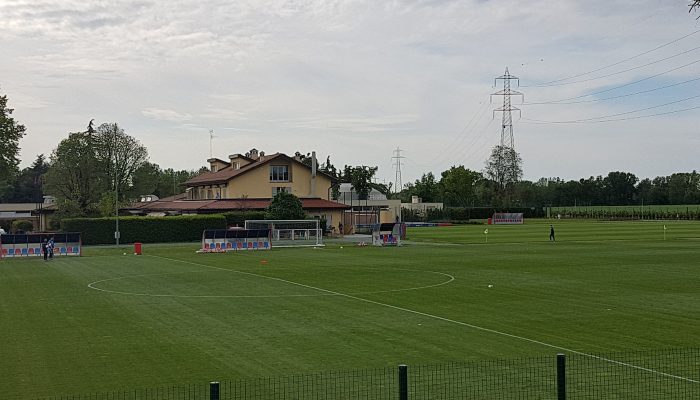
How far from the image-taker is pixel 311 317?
2444 cm

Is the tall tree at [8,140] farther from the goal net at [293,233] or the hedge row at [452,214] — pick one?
the hedge row at [452,214]

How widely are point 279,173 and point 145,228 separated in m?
27.0

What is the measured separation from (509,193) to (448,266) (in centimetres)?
14717

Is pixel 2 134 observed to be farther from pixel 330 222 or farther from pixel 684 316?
pixel 684 316

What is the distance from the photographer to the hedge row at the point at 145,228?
257 ft

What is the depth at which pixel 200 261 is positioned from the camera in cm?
5166

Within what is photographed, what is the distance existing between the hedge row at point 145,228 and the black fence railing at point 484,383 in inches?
2605

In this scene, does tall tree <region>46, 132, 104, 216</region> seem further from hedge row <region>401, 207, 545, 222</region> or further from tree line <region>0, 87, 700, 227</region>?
hedge row <region>401, 207, 545, 222</region>

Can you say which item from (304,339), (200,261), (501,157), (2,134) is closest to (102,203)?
(2,134)

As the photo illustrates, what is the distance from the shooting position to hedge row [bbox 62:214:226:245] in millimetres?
78375

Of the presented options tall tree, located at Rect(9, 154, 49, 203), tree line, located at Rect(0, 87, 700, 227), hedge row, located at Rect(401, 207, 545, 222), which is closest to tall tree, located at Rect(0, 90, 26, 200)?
tree line, located at Rect(0, 87, 700, 227)

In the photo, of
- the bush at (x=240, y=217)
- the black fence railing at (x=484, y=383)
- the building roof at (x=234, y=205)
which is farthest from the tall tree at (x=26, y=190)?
the black fence railing at (x=484, y=383)

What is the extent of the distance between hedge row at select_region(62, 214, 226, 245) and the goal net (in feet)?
39.7

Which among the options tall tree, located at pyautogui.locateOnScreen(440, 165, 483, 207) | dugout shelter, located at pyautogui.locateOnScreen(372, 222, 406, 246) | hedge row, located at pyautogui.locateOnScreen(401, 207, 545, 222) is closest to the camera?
dugout shelter, located at pyautogui.locateOnScreen(372, 222, 406, 246)
